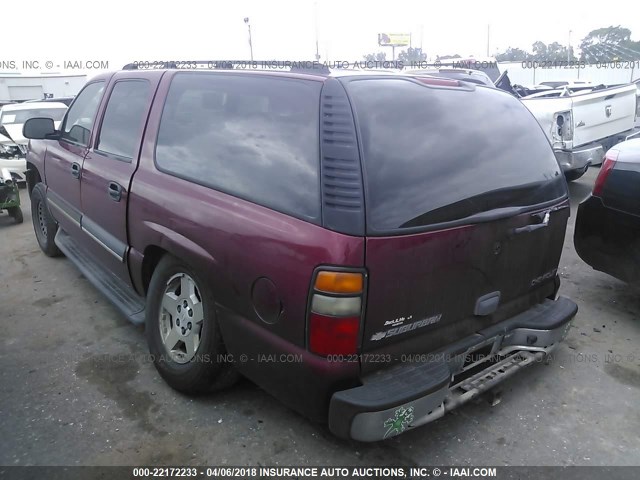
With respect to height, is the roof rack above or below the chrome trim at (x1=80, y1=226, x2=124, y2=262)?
above

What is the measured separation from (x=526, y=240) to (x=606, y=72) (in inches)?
1169

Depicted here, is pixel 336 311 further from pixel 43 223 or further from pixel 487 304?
pixel 43 223

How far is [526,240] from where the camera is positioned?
2662mm

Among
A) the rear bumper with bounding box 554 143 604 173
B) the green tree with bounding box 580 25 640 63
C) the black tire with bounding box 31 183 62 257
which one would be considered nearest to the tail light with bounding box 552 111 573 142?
the rear bumper with bounding box 554 143 604 173

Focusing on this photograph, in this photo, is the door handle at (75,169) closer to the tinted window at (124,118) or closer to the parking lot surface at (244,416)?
the tinted window at (124,118)

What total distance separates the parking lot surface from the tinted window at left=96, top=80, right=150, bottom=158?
1.33 m

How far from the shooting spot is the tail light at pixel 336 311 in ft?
6.68

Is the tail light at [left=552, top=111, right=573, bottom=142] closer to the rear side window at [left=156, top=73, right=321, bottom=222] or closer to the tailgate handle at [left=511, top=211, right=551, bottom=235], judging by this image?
the tailgate handle at [left=511, top=211, right=551, bottom=235]

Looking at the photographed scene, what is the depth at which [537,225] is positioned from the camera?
2674mm

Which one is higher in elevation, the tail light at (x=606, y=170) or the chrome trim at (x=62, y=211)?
the tail light at (x=606, y=170)

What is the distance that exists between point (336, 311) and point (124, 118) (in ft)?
7.59

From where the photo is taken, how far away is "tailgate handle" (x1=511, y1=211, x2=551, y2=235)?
2.57 m

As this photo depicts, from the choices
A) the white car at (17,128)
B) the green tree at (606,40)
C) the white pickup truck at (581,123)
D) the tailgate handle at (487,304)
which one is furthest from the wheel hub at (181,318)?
the green tree at (606,40)

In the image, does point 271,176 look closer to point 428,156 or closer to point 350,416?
point 428,156
